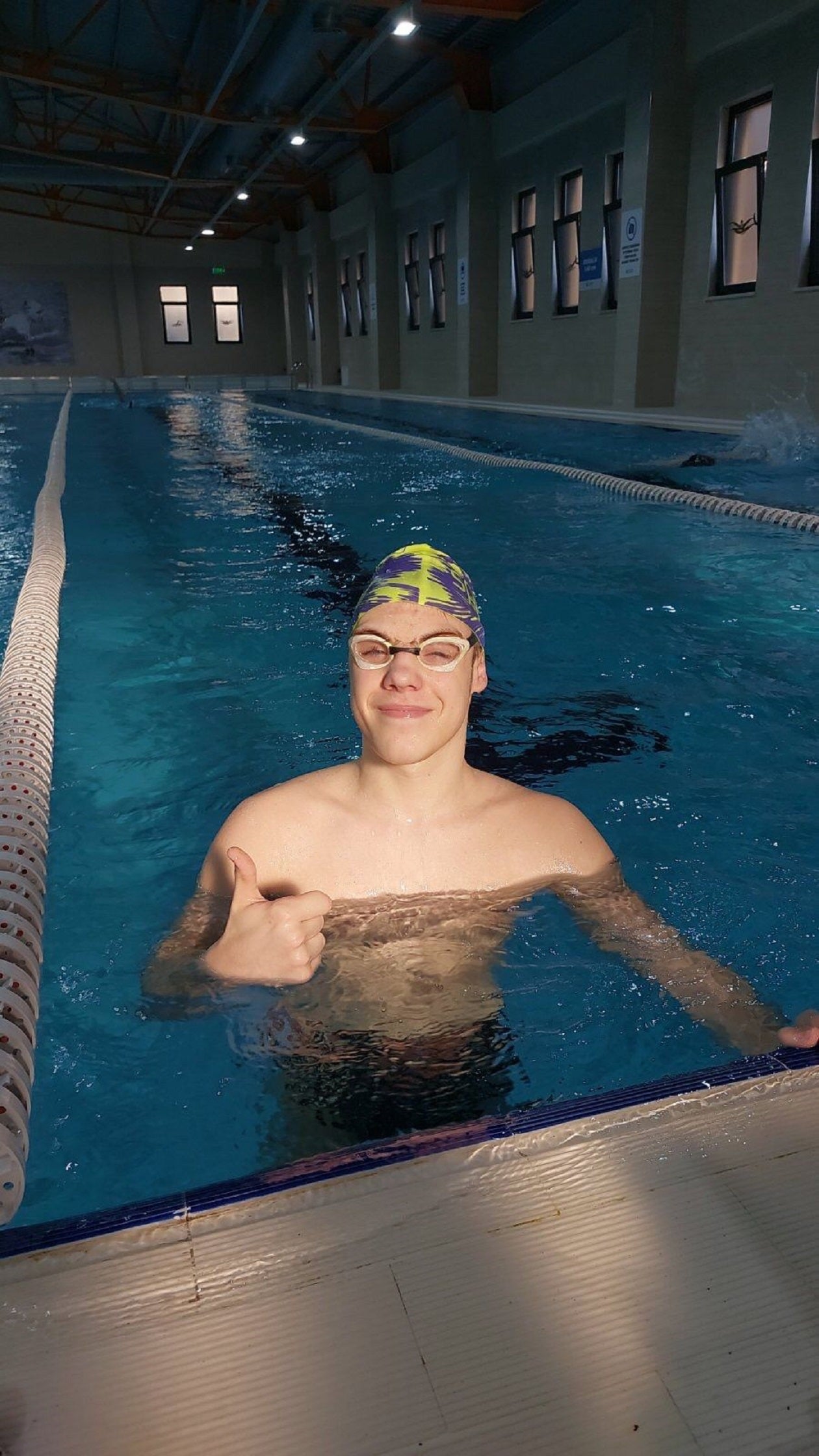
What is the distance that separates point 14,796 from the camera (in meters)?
3.06

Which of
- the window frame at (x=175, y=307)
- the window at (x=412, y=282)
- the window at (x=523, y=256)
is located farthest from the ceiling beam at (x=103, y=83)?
the window frame at (x=175, y=307)

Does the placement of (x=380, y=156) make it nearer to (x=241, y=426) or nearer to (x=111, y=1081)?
(x=241, y=426)

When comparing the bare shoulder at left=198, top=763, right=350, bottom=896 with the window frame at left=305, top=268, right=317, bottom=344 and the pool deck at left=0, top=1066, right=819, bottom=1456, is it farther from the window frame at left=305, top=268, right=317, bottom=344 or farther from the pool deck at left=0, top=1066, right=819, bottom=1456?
the window frame at left=305, top=268, right=317, bottom=344

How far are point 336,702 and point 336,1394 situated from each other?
3.77 metres

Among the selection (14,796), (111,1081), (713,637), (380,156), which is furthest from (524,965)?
(380,156)

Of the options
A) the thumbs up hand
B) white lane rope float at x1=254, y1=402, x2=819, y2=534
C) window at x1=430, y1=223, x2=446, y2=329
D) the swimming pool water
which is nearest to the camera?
the thumbs up hand

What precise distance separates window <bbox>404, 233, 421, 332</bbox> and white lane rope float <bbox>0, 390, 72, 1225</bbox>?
63.3ft

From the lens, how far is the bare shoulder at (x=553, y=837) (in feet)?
7.43

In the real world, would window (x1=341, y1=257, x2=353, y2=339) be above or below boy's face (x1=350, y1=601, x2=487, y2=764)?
above

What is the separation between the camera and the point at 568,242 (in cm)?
1627

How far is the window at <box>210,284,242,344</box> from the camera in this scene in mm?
34500

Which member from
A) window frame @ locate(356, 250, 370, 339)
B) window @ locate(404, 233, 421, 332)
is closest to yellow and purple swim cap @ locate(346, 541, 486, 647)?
window @ locate(404, 233, 421, 332)

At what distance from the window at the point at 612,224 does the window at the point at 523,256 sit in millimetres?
2688

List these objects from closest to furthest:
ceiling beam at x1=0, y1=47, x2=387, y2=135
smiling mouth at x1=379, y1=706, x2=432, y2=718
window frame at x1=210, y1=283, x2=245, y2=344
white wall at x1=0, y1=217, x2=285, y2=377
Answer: smiling mouth at x1=379, y1=706, x2=432, y2=718, ceiling beam at x1=0, y1=47, x2=387, y2=135, white wall at x1=0, y1=217, x2=285, y2=377, window frame at x1=210, y1=283, x2=245, y2=344
